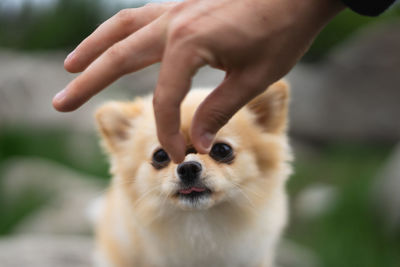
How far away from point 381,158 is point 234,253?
235 inches

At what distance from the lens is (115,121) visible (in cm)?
280

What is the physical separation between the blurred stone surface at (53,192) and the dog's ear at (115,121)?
2.76m

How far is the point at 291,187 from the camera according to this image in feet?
22.7

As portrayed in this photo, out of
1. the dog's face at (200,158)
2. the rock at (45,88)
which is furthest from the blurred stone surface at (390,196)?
the rock at (45,88)

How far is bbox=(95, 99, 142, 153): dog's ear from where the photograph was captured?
2.76 m

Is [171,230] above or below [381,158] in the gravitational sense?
above

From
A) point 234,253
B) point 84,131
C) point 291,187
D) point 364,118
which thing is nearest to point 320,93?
point 364,118

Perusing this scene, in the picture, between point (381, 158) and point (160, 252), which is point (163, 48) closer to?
point (160, 252)

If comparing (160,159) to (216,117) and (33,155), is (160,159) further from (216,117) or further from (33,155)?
(33,155)

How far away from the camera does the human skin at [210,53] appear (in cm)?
128

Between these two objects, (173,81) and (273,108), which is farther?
(273,108)

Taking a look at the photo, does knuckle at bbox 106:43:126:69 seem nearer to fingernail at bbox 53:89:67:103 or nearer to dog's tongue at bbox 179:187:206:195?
fingernail at bbox 53:89:67:103

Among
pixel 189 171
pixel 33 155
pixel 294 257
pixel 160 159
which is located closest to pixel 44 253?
pixel 160 159

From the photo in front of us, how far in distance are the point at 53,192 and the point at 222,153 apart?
173 inches
